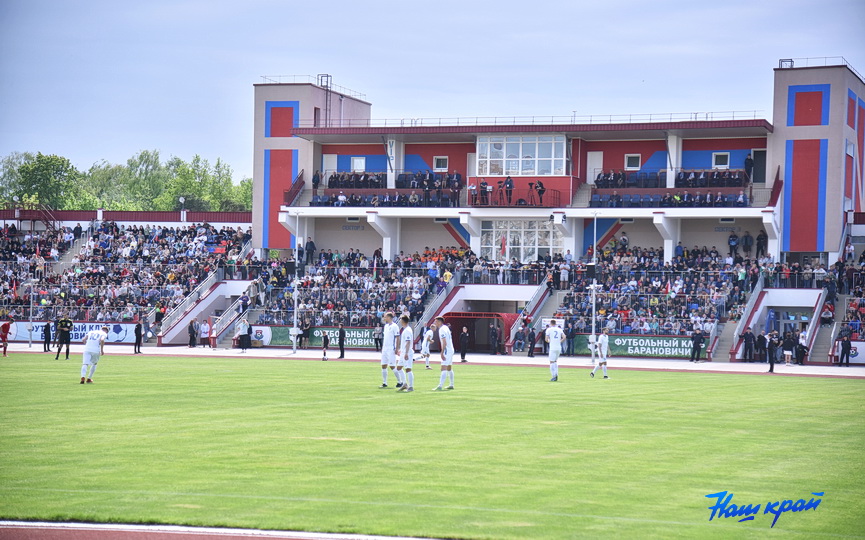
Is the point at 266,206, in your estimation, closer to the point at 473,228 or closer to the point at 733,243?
the point at 473,228

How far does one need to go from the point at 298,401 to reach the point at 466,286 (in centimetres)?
3407

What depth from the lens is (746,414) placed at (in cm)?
2241

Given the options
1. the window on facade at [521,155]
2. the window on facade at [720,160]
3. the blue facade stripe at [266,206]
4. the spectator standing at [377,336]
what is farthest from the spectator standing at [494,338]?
the blue facade stripe at [266,206]

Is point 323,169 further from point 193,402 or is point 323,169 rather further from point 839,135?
point 193,402

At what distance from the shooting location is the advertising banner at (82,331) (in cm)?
5728

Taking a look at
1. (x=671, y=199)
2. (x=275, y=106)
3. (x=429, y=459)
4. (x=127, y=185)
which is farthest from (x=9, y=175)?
(x=429, y=459)

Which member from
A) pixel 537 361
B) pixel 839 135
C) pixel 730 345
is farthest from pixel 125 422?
pixel 839 135

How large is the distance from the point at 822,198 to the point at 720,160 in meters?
6.25

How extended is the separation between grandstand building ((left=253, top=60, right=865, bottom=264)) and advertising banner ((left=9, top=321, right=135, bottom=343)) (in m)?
12.0

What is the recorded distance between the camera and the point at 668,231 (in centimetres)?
5812

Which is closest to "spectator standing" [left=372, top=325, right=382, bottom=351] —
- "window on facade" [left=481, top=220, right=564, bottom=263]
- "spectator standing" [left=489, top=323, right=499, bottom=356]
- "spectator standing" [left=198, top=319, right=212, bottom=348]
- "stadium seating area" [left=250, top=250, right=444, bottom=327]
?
"stadium seating area" [left=250, top=250, right=444, bottom=327]

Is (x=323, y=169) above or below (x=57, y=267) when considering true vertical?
above

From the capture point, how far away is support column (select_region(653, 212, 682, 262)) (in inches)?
2256

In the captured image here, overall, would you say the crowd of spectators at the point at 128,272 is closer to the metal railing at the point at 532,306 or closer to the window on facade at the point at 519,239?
the window on facade at the point at 519,239
